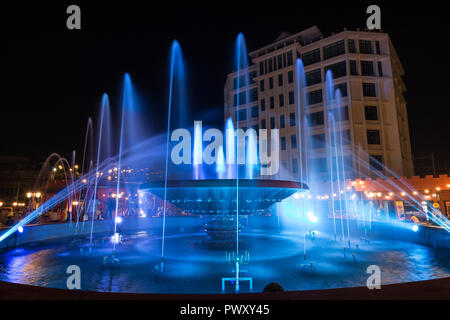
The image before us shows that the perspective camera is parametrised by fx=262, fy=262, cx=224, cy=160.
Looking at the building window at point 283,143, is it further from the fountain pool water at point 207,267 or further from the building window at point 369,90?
the fountain pool water at point 207,267

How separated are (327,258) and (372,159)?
28007 millimetres

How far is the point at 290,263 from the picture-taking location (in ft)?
26.3

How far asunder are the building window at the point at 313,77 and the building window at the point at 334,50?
7.41ft

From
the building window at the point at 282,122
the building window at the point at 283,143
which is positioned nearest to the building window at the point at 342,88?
the building window at the point at 282,122

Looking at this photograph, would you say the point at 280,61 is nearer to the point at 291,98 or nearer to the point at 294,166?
the point at 291,98

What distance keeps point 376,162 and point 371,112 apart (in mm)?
6874

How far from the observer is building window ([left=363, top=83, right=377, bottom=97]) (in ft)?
115

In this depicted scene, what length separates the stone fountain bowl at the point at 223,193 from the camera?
8.73m

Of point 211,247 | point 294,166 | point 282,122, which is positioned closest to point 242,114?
point 282,122

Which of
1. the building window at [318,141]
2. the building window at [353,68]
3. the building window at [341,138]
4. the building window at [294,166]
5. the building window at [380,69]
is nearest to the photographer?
the building window at [341,138]

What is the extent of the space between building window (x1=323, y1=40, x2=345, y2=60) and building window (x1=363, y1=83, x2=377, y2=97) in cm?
571

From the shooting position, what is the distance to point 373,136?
3366cm

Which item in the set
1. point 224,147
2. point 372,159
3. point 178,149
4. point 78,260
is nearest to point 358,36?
point 372,159
